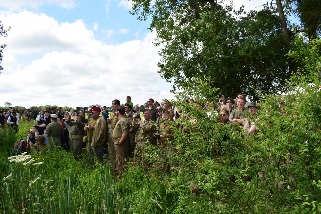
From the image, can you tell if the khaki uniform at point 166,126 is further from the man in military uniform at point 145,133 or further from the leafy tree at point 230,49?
the leafy tree at point 230,49

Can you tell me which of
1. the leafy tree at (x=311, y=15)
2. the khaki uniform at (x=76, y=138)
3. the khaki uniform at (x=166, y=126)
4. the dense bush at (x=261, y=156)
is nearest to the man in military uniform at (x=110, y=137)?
the khaki uniform at (x=76, y=138)

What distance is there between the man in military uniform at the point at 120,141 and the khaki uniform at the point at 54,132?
12.8 ft

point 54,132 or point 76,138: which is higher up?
point 54,132

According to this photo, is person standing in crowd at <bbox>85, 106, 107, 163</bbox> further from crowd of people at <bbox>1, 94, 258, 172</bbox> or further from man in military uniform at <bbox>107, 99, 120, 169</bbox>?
man in military uniform at <bbox>107, 99, 120, 169</bbox>

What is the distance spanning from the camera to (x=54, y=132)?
14719mm

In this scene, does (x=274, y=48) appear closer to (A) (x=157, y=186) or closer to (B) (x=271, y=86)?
(B) (x=271, y=86)

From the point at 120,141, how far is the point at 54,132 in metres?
4.32

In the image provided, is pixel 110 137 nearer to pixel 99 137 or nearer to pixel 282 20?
pixel 99 137

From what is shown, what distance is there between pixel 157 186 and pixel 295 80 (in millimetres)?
4534

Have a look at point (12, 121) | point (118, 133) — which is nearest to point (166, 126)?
point (118, 133)

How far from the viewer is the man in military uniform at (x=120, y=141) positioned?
11148mm

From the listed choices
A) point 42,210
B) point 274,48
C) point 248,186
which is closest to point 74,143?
point 42,210

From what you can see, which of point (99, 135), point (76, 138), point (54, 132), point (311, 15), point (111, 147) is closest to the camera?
point (99, 135)

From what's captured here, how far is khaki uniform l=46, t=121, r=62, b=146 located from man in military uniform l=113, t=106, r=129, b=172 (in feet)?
12.8
